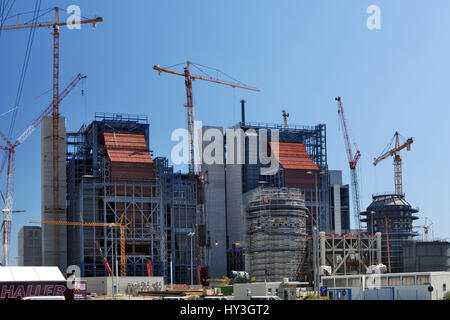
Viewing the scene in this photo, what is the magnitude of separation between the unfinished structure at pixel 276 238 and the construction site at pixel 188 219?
212 mm

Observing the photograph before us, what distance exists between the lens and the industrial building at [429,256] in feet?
493

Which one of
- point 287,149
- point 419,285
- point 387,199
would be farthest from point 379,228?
point 419,285

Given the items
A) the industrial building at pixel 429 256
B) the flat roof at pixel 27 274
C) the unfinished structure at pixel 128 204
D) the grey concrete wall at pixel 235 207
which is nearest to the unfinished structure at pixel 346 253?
the industrial building at pixel 429 256

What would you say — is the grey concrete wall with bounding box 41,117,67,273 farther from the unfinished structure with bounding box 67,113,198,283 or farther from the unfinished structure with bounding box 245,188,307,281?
the unfinished structure with bounding box 245,188,307,281

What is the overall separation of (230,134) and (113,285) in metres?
76.2

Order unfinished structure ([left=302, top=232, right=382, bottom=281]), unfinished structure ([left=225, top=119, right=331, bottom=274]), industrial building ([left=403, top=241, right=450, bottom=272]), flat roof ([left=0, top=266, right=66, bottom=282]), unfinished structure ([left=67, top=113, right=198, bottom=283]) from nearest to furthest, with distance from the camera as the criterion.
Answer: flat roof ([left=0, top=266, right=66, bottom=282])
unfinished structure ([left=302, top=232, right=382, bottom=281])
industrial building ([left=403, top=241, right=450, bottom=272])
unfinished structure ([left=67, top=113, right=198, bottom=283])
unfinished structure ([left=225, top=119, right=331, bottom=274])

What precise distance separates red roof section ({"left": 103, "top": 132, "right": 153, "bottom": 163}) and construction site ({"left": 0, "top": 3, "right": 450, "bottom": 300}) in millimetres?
266

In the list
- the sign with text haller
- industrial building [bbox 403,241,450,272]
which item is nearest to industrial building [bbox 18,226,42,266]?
industrial building [bbox 403,241,450,272]

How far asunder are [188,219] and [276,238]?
39.5m

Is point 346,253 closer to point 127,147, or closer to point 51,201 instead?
point 127,147

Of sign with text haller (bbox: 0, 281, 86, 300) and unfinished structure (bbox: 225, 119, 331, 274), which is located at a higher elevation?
unfinished structure (bbox: 225, 119, 331, 274)

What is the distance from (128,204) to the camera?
164500mm

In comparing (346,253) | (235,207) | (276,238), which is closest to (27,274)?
(276,238)

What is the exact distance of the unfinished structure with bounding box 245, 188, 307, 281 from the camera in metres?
143
